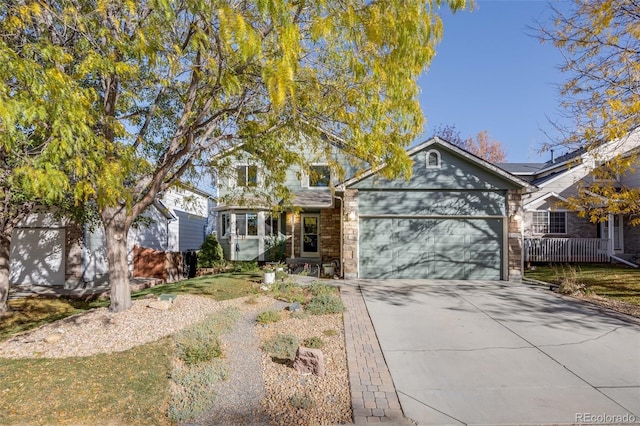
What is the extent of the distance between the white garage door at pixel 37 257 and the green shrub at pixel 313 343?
37.1 feet

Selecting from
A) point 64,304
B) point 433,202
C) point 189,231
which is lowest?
point 64,304

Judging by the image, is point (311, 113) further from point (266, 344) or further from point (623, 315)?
point (623, 315)

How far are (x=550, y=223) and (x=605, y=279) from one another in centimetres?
680

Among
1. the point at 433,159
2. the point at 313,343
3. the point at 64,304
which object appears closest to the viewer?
the point at 313,343

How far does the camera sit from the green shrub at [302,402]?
12.3ft

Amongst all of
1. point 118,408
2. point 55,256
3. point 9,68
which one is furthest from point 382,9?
point 55,256

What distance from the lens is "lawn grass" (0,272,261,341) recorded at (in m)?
8.33

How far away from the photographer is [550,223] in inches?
732

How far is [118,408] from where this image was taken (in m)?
3.73

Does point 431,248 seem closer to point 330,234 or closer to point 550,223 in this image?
point 330,234

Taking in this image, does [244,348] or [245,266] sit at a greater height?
[244,348]

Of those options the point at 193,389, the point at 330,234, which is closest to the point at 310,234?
the point at 330,234
